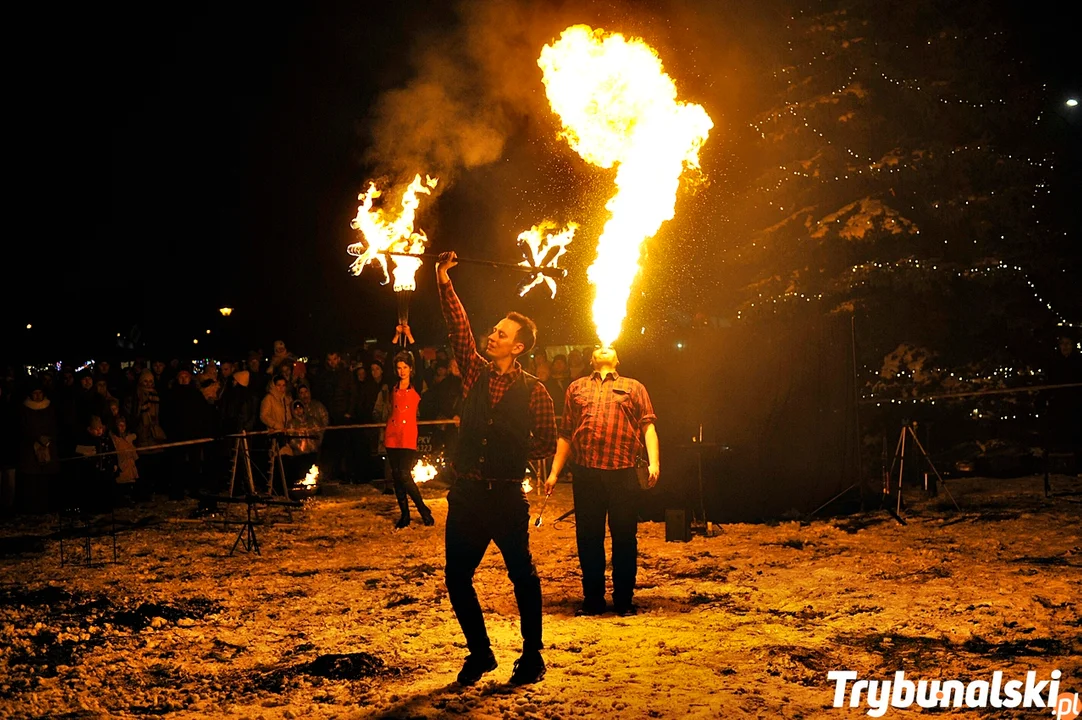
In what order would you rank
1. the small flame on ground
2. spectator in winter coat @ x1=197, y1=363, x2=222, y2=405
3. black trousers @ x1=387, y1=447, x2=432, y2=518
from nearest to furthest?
black trousers @ x1=387, y1=447, x2=432, y2=518, spectator in winter coat @ x1=197, y1=363, x2=222, y2=405, the small flame on ground

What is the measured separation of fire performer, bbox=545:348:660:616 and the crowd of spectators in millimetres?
6228

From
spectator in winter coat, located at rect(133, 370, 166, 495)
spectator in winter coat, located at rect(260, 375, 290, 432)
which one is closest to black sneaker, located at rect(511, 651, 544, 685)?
spectator in winter coat, located at rect(260, 375, 290, 432)

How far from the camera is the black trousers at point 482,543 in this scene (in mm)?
5371

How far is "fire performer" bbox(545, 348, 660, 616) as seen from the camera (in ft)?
23.8

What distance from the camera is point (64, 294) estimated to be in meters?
35.8

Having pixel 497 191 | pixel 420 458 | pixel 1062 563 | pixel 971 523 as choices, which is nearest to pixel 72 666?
pixel 1062 563

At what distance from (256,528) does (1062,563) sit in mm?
9203

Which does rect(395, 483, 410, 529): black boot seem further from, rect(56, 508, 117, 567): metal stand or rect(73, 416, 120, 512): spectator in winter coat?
rect(73, 416, 120, 512): spectator in winter coat

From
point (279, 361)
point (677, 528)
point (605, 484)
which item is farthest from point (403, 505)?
point (279, 361)

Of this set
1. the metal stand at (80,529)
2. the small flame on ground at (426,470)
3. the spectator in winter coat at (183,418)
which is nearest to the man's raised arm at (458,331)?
the metal stand at (80,529)

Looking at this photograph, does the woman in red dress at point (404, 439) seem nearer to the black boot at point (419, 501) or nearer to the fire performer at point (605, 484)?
the black boot at point (419, 501)

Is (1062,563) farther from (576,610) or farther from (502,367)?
(502,367)

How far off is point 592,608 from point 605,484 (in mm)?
976

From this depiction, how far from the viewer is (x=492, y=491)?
5.39 metres
